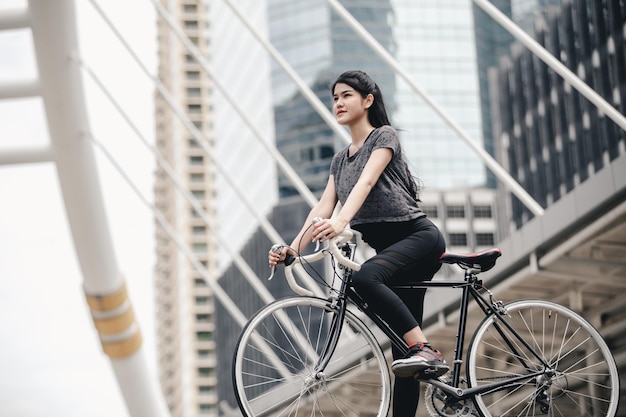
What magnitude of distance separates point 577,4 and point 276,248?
58.1m

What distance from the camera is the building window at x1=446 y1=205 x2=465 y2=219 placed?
277ft

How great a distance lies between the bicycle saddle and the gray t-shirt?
0.77ft

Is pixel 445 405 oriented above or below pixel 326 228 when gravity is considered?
below

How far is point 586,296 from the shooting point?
Answer: 11102mm

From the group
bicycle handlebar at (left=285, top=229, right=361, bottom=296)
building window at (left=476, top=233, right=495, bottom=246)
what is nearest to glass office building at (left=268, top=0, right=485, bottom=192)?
building window at (left=476, top=233, right=495, bottom=246)

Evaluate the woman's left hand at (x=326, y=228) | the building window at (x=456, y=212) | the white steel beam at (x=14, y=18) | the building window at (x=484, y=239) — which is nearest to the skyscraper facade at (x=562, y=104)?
the building window at (x=484, y=239)

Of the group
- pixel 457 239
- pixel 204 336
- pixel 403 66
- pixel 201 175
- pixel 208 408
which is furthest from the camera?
pixel 201 175

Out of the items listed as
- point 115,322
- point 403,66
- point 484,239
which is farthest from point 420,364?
point 484,239

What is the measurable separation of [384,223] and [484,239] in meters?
81.0

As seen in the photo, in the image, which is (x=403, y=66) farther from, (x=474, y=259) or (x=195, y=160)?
(x=474, y=259)

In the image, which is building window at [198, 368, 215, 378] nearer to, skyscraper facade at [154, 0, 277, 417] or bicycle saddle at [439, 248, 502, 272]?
skyscraper facade at [154, 0, 277, 417]

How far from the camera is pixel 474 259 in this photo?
511cm

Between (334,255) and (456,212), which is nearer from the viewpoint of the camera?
(334,255)

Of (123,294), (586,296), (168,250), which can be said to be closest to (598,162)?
(123,294)
